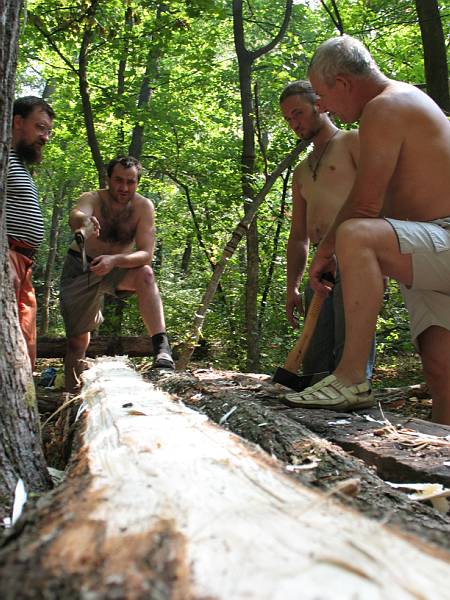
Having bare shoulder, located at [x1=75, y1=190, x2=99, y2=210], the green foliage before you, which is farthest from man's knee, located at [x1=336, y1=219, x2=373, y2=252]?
the green foliage

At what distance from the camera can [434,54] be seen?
16.9ft

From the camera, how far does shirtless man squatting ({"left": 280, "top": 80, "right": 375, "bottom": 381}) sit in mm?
3863

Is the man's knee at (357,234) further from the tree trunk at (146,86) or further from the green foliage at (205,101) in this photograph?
the tree trunk at (146,86)

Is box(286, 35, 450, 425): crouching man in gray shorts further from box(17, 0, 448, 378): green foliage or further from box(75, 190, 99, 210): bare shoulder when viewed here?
box(17, 0, 448, 378): green foliage

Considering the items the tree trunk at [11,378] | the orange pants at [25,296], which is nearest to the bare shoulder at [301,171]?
the orange pants at [25,296]

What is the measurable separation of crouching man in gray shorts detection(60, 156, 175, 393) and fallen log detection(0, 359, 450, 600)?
3.27 m

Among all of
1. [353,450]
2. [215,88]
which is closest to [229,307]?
[215,88]

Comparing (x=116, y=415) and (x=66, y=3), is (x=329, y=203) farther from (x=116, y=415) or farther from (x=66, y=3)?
(x=66, y=3)

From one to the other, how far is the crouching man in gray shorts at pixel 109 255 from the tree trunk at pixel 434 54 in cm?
279

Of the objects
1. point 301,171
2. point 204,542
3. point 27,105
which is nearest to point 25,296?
point 27,105

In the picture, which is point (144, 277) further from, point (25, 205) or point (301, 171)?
point (301, 171)

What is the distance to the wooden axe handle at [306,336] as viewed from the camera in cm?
349

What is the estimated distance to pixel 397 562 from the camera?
2.60 ft

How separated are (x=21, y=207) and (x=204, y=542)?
10.8 ft
